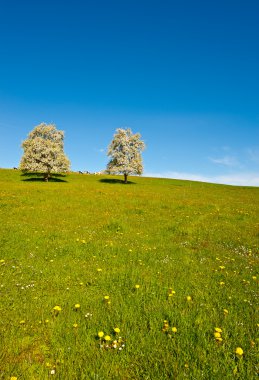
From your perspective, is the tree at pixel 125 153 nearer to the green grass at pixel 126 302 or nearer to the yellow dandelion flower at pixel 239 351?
the green grass at pixel 126 302

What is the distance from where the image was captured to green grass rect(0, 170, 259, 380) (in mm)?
5242

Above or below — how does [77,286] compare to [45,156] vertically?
below

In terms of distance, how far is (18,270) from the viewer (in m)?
9.40

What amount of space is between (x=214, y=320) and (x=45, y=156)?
2202 inches

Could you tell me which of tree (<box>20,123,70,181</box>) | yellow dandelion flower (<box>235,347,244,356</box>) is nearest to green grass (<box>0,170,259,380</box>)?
yellow dandelion flower (<box>235,347,244,356</box>)

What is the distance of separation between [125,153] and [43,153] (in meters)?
19.3

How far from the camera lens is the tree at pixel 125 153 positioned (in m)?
63.7

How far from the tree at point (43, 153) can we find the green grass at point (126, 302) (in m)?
43.4

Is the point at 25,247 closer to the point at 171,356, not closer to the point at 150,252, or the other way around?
the point at 150,252

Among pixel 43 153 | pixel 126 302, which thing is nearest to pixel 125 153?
pixel 43 153

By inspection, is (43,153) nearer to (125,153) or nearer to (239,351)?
(125,153)

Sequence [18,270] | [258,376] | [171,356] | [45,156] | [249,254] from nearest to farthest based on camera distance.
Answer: [258,376]
[171,356]
[18,270]
[249,254]
[45,156]

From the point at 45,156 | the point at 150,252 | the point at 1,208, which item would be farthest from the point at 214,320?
the point at 45,156

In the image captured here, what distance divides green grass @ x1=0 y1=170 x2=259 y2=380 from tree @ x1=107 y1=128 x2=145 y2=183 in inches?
1896
